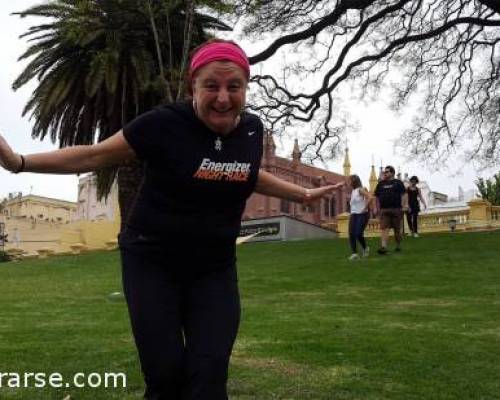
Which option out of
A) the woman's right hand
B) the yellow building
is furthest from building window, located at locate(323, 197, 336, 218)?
the woman's right hand

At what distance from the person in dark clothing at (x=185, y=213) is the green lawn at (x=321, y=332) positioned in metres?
1.39

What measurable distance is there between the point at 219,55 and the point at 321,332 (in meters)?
4.03

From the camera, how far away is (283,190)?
3592 mm

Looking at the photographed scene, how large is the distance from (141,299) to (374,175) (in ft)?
224

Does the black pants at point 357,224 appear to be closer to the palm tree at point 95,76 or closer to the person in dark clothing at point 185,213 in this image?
the palm tree at point 95,76

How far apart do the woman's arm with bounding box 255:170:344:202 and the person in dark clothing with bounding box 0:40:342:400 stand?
0.99 feet

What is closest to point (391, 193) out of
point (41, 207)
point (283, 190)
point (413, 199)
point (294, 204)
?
point (413, 199)

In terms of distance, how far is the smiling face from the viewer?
2.98m

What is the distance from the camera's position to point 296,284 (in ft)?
36.3

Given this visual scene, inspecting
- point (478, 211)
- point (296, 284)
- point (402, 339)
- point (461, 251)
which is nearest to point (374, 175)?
point (478, 211)

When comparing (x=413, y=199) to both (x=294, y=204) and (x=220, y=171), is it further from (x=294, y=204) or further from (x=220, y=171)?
(x=294, y=204)

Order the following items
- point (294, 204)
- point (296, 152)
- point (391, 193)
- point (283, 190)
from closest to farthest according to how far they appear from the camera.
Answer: point (283, 190) → point (391, 193) → point (296, 152) → point (294, 204)

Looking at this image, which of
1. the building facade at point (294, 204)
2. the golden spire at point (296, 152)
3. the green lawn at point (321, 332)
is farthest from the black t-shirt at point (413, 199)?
the building facade at point (294, 204)

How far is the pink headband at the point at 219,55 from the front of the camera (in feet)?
9.84
